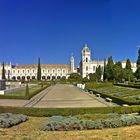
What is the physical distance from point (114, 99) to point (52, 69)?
488ft

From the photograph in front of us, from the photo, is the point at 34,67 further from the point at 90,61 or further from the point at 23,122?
the point at 23,122

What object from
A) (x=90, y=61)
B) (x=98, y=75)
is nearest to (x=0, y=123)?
(x=98, y=75)

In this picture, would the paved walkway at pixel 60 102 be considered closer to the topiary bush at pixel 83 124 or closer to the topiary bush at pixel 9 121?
the topiary bush at pixel 9 121

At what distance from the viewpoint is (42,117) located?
1580 cm

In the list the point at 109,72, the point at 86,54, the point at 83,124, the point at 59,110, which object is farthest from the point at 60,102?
the point at 86,54

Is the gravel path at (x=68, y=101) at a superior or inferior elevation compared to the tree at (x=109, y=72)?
inferior

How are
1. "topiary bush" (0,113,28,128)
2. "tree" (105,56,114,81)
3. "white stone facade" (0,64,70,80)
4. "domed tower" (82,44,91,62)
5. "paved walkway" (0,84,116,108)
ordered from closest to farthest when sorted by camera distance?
"topiary bush" (0,113,28,128) → "paved walkway" (0,84,116,108) → "tree" (105,56,114,81) → "domed tower" (82,44,91,62) → "white stone facade" (0,64,70,80)

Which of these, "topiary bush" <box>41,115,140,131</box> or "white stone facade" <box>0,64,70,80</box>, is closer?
"topiary bush" <box>41,115,140,131</box>

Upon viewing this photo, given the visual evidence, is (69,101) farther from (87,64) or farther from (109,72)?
(87,64)

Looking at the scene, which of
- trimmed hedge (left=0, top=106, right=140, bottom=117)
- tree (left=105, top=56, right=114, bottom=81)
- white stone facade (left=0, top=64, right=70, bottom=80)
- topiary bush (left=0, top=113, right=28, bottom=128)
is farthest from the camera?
white stone facade (left=0, top=64, right=70, bottom=80)

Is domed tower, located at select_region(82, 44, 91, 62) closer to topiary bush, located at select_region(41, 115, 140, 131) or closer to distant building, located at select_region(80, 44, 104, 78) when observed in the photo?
distant building, located at select_region(80, 44, 104, 78)

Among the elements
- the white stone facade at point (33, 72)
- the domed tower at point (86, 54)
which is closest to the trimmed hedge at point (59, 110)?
the domed tower at point (86, 54)

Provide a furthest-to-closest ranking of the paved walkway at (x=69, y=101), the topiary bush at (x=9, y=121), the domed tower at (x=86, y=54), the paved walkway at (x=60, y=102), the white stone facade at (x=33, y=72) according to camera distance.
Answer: the white stone facade at (x=33, y=72) → the domed tower at (x=86, y=54) → the paved walkway at (x=60, y=102) → the paved walkway at (x=69, y=101) → the topiary bush at (x=9, y=121)

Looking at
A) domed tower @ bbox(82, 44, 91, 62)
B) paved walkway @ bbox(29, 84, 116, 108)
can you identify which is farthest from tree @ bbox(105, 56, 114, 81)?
domed tower @ bbox(82, 44, 91, 62)
